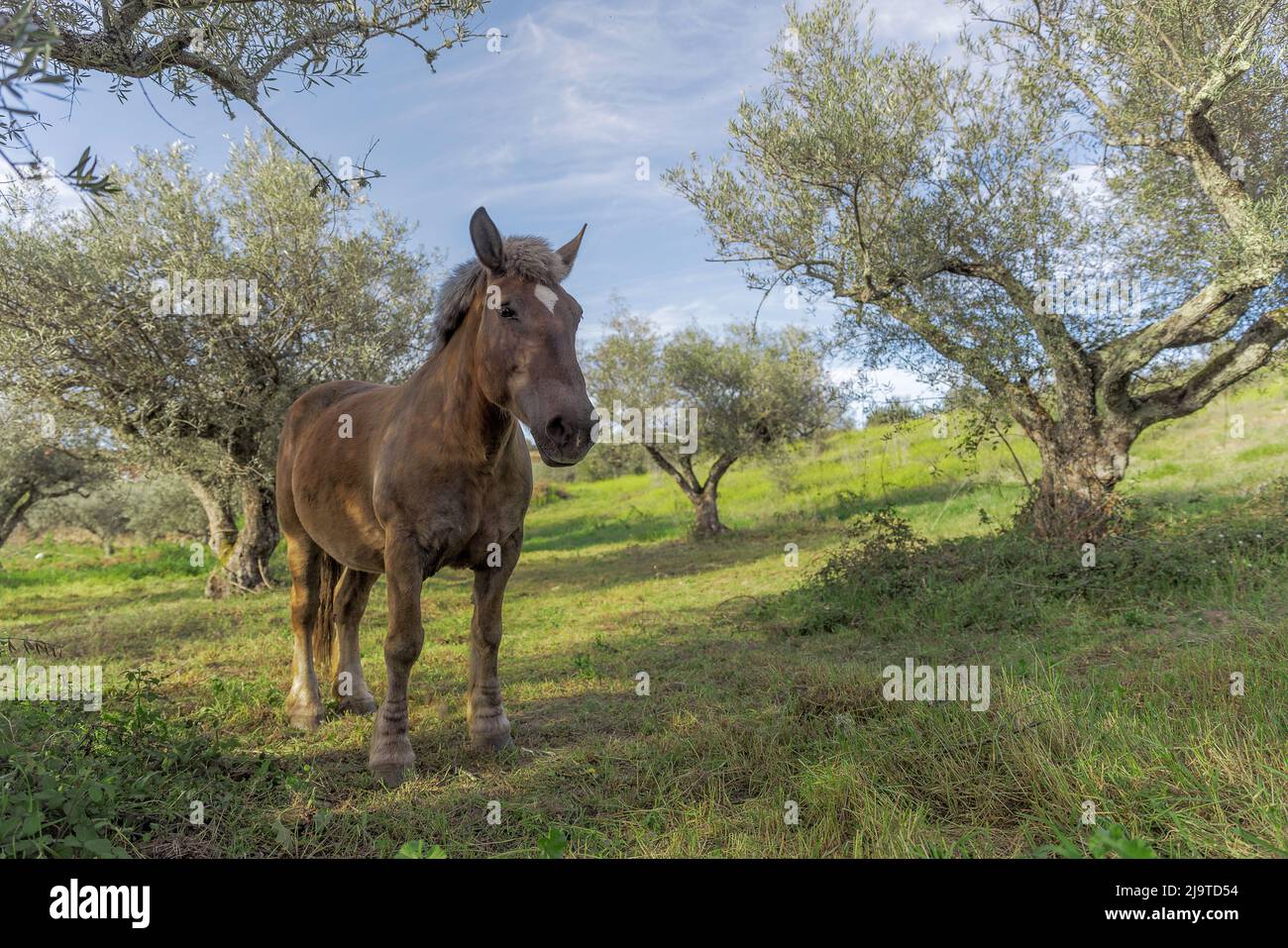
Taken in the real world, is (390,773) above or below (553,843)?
below

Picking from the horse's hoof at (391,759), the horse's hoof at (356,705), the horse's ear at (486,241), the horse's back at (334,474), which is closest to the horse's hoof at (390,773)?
the horse's hoof at (391,759)

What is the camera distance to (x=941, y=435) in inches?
525

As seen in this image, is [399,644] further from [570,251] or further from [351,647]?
[570,251]

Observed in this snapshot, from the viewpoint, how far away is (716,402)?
1054 inches

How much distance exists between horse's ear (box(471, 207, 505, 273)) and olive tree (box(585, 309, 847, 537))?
2066cm

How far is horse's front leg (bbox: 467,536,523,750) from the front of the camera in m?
5.17

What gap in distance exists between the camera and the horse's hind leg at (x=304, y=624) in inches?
236

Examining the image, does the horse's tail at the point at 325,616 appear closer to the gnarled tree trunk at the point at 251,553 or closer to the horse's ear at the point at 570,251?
the horse's ear at the point at 570,251

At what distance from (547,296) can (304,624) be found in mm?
4186

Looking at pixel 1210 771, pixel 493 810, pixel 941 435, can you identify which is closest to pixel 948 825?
pixel 1210 771

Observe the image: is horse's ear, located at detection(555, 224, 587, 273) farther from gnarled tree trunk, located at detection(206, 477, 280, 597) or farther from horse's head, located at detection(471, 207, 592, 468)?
gnarled tree trunk, located at detection(206, 477, 280, 597)

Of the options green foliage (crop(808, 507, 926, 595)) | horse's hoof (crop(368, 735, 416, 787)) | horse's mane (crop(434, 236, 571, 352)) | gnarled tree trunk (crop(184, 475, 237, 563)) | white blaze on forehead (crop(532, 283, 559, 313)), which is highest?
horse's mane (crop(434, 236, 571, 352))

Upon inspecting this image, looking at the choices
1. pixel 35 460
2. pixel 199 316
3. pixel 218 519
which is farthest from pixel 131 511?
pixel 199 316

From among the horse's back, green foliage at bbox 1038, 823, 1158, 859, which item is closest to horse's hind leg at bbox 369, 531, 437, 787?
the horse's back
